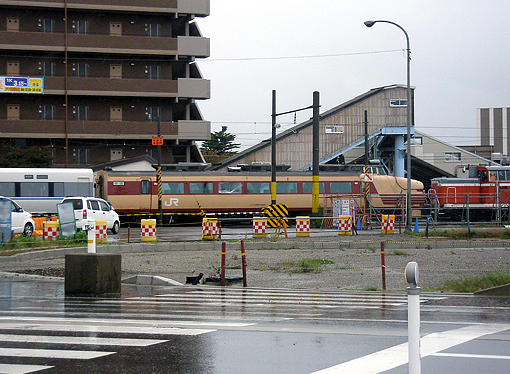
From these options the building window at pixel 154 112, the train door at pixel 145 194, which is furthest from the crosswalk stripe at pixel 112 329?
the building window at pixel 154 112

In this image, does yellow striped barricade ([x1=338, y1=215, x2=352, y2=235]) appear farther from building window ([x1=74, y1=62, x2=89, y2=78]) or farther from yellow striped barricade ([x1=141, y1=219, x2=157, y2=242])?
building window ([x1=74, y1=62, x2=89, y2=78])

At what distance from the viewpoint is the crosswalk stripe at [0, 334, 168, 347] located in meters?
7.14

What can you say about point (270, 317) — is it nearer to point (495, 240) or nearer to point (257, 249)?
point (257, 249)

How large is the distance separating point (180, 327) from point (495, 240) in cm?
2128

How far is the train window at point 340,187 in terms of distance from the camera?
44.0m

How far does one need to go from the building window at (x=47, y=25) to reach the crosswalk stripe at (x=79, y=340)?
5125 centimetres

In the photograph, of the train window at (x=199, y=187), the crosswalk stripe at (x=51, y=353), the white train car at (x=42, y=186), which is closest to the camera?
the crosswalk stripe at (x=51, y=353)

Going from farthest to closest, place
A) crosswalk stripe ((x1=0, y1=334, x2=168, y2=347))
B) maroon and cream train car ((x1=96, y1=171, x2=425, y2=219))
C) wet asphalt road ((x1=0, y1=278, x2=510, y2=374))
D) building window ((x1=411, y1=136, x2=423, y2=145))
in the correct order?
1. building window ((x1=411, y1=136, x2=423, y2=145))
2. maroon and cream train car ((x1=96, y1=171, x2=425, y2=219))
3. crosswalk stripe ((x1=0, y1=334, x2=168, y2=347))
4. wet asphalt road ((x1=0, y1=278, x2=510, y2=374))

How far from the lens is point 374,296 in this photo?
12.4 metres

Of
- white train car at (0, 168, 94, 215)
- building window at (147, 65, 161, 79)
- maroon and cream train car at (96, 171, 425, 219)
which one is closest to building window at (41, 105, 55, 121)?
building window at (147, 65, 161, 79)

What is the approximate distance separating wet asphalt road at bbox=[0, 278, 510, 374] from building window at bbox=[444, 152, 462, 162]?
209ft

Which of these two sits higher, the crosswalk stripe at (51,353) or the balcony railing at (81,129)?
the balcony railing at (81,129)

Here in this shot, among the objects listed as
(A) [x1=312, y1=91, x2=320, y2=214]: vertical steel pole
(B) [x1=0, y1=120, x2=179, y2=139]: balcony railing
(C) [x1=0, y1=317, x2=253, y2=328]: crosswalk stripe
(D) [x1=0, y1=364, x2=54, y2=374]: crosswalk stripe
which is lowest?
(C) [x1=0, y1=317, x2=253, y2=328]: crosswalk stripe

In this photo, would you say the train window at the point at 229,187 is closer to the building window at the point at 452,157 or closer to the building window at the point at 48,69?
the building window at the point at 48,69
